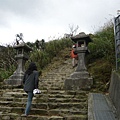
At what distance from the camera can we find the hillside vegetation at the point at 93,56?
832cm

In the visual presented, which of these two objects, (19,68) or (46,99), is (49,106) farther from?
(19,68)

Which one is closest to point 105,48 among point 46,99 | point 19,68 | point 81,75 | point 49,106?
point 81,75

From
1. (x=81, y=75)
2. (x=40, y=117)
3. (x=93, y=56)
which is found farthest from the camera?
(x=93, y=56)

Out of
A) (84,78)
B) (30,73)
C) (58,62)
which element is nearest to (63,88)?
(84,78)

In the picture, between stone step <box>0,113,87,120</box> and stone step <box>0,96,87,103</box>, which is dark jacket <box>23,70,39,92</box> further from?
stone step <box>0,96,87,103</box>

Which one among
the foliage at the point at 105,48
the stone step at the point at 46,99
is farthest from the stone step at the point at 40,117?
the foliage at the point at 105,48

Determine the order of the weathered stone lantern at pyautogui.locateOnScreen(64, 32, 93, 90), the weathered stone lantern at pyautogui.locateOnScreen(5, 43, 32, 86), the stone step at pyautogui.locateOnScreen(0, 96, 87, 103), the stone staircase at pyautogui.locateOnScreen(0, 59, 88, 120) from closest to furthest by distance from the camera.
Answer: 1. the stone staircase at pyautogui.locateOnScreen(0, 59, 88, 120)
2. the stone step at pyautogui.locateOnScreen(0, 96, 87, 103)
3. the weathered stone lantern at pyautogui.locateOnScreen(64, 32, 93, 90)
4. the weathered stone lantern at pyautogui.locateOnScreen(5, 43, 32, 86)

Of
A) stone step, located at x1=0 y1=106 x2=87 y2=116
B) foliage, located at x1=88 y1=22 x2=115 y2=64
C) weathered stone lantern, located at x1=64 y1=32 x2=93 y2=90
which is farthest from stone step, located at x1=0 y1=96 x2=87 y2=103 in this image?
foliage, located at x1=88 y1=22 x2=115 y2=64

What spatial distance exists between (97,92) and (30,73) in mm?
3153

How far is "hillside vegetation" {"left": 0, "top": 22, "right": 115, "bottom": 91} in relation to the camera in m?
8.32

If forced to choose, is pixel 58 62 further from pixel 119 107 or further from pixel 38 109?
pixel 119 107

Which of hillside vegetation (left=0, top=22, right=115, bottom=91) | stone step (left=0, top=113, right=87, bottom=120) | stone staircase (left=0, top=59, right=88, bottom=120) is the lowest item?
stone step (left=0, top=113, right=87, bottom=120)

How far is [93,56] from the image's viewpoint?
35.0 feet

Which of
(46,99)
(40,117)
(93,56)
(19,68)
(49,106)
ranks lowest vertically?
(40,117)
